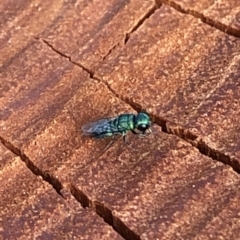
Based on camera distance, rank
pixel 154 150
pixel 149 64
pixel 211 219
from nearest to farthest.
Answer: pixel 211 219 → pixel 154 150 → pixel 149 64

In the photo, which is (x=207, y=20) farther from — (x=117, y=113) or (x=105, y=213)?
(x=105, y=213)

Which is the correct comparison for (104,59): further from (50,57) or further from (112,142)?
(112,142)

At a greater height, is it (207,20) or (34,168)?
(207,20)

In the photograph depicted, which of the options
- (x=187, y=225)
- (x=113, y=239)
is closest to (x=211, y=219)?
(x=187, y=225)

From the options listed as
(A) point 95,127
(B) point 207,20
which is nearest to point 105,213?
(A) point 95,127

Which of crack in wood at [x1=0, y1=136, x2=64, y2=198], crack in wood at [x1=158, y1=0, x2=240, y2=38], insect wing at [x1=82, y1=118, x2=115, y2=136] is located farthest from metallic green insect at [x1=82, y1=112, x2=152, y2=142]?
crack in wood at [x1=158, y1=0, x2=240, y2=38]

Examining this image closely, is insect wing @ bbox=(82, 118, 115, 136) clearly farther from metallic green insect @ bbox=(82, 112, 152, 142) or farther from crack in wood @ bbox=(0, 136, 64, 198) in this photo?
crack in wood @ bbox=(0, 136, 64, 198)
